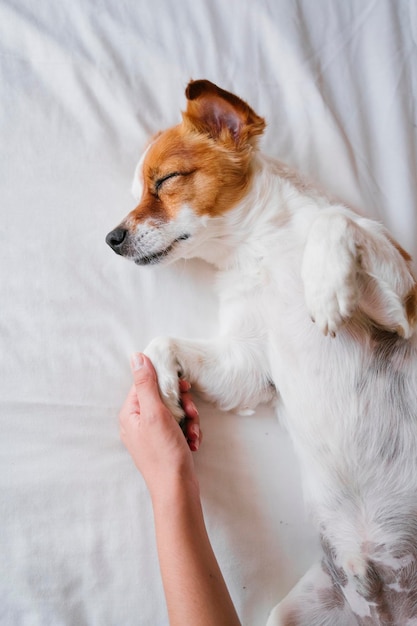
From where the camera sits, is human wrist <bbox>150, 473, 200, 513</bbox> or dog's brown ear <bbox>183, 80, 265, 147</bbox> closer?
human wrist <bbox>150, 473, 200, 513</bbox>

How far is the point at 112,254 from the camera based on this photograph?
65.2 inches

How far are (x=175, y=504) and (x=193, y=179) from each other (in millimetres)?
824

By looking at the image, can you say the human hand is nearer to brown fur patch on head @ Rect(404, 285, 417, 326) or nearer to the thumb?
the thumb

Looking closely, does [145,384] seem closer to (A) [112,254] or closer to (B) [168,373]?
(B) [168,373]

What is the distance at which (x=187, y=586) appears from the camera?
4.14ft

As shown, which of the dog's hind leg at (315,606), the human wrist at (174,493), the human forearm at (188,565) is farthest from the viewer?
the dog's hind leg at (315,606)

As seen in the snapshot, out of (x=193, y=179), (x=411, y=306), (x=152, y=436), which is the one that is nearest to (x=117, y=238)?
(x=193, y=179)

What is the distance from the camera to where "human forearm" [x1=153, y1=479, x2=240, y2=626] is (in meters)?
1.24

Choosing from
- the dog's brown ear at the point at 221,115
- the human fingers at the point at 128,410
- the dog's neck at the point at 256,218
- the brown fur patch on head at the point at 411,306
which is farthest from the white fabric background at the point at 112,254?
the brown fur patch on head at the point at 411,306

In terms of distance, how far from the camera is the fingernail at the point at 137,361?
1501 millimetres

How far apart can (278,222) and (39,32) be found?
3.18 ft

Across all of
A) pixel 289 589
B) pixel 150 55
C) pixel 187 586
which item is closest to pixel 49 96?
pixel 150 55

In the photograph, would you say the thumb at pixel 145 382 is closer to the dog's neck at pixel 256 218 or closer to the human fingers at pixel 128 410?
the human fingers at pixel 128 410

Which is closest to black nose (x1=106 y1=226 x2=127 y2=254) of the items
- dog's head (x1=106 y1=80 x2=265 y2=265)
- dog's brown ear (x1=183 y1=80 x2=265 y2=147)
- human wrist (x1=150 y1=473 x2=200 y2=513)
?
dog's head (x1=106 y1=80 x2=265 y2=265)
